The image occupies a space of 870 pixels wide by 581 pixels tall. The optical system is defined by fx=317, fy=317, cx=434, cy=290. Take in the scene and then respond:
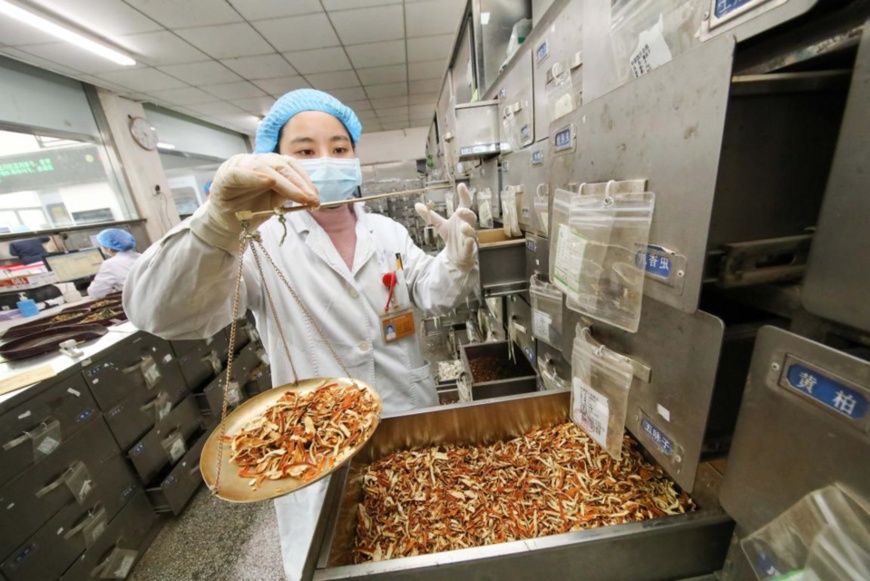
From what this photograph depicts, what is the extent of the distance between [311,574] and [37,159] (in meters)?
5.70

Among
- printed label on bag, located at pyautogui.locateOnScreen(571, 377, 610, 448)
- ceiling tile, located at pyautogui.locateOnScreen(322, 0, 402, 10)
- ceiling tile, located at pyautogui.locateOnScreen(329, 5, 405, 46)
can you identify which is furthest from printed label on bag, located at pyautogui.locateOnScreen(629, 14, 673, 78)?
ceiling tile, located at pyautogui.locateOnScreen(329, 5, 405, 46)

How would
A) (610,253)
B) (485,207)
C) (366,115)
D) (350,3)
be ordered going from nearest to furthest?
(610,253)
(485,207)
(350,3)
(366,115)

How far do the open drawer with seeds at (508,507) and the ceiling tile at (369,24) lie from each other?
383cm

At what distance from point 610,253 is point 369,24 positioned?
4.03 metres

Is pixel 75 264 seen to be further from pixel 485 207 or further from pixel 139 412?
pixel 485 207

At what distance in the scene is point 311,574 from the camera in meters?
0.61

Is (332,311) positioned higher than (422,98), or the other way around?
(422,98)

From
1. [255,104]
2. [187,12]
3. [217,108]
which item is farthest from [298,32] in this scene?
→ [217,108]

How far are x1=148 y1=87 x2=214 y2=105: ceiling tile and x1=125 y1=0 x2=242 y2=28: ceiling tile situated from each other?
1.85m

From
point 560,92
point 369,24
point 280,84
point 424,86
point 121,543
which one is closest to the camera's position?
point 560,92

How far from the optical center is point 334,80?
185 inches

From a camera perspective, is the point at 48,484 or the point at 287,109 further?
the point at 48,484

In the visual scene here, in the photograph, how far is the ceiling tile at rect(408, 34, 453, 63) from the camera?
377cm

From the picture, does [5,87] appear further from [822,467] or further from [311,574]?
[822,467]
